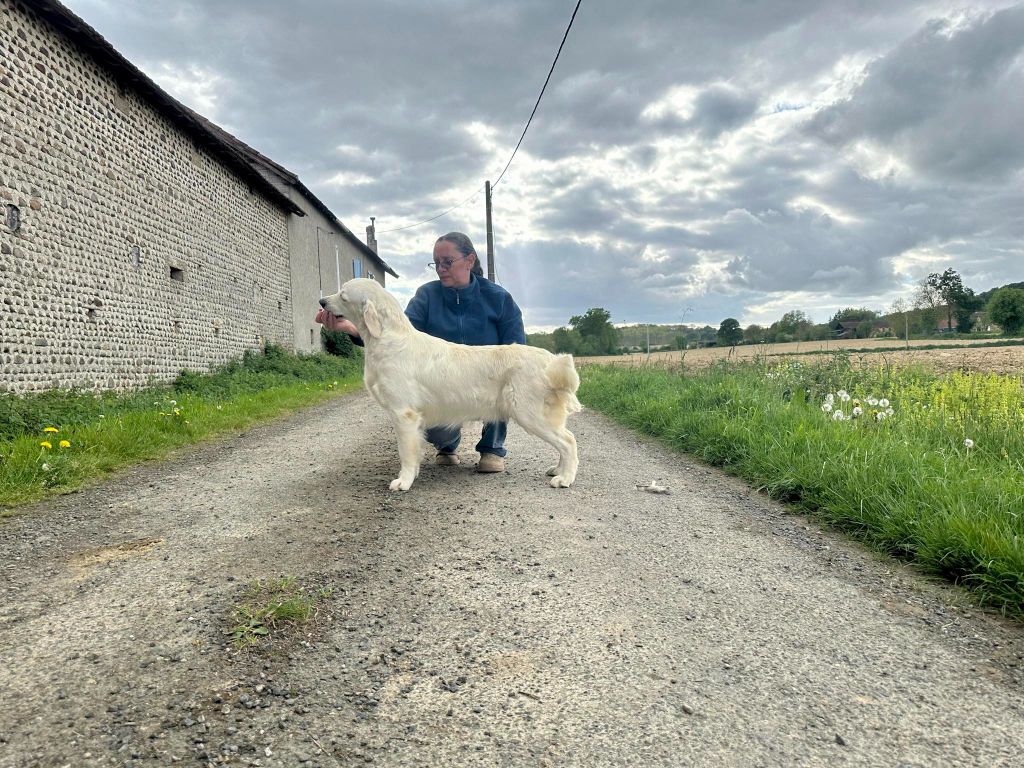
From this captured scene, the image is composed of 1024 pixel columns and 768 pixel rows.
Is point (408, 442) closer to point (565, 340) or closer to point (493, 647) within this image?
point (493, 647)

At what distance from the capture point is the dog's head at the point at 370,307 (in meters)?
4.18

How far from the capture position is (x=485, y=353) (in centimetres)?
427

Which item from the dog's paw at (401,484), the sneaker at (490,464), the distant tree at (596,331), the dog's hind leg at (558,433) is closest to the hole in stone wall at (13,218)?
the dog's paw at (401,484)

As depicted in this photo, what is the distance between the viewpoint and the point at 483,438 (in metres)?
4.85

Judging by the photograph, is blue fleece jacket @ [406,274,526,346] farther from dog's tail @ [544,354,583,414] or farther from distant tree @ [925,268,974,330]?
distant tree @ [925,268,974,330]

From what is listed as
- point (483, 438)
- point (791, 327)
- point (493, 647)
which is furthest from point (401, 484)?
point (791, 327)

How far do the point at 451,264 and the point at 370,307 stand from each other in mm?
976

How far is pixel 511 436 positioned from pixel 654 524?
11.4ft

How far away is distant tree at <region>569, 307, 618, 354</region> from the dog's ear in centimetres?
2089

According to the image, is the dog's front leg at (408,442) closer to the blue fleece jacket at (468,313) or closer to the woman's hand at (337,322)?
the woman's hand at (337,322)

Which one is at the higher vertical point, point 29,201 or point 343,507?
point 29,201

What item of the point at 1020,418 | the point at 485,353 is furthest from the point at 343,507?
the point at 1020,418

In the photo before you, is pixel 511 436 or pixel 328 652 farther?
pixel 511 436

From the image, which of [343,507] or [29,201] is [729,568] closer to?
[343,507]
